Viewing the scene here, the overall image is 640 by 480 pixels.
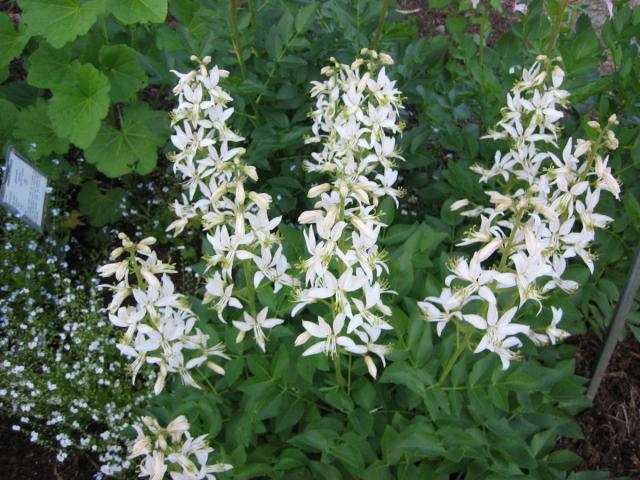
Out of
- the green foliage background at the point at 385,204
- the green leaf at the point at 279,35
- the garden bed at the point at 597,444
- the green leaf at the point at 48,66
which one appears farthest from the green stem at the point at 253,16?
the garden bed at the point at 597,444

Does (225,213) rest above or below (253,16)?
below

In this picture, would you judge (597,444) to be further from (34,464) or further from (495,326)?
(34,464)

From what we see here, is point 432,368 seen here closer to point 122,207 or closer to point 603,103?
point 603,103

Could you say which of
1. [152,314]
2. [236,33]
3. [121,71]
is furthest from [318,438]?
[121,71]

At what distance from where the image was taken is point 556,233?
1.67 meters

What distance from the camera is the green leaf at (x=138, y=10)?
2840 mm

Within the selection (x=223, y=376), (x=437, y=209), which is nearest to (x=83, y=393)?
(x=223, y=376)

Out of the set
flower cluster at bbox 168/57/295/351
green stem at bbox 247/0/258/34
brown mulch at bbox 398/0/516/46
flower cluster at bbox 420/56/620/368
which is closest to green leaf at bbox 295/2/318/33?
green stem at bbox 247/0/258/34

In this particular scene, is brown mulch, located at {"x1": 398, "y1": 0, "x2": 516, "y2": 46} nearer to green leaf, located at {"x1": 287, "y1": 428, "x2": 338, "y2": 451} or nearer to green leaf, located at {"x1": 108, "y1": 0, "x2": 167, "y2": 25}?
green leaf, located at {"x1": 108, "y1": 0, "x2": 167, "y2": 25}

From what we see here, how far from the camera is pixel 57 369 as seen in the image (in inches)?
99.5

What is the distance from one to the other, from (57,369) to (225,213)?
1216 mm

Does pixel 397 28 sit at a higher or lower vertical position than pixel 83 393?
higher

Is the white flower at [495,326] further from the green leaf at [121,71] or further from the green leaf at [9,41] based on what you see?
the green leaf at [9,41]

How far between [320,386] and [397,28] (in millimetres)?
1719
